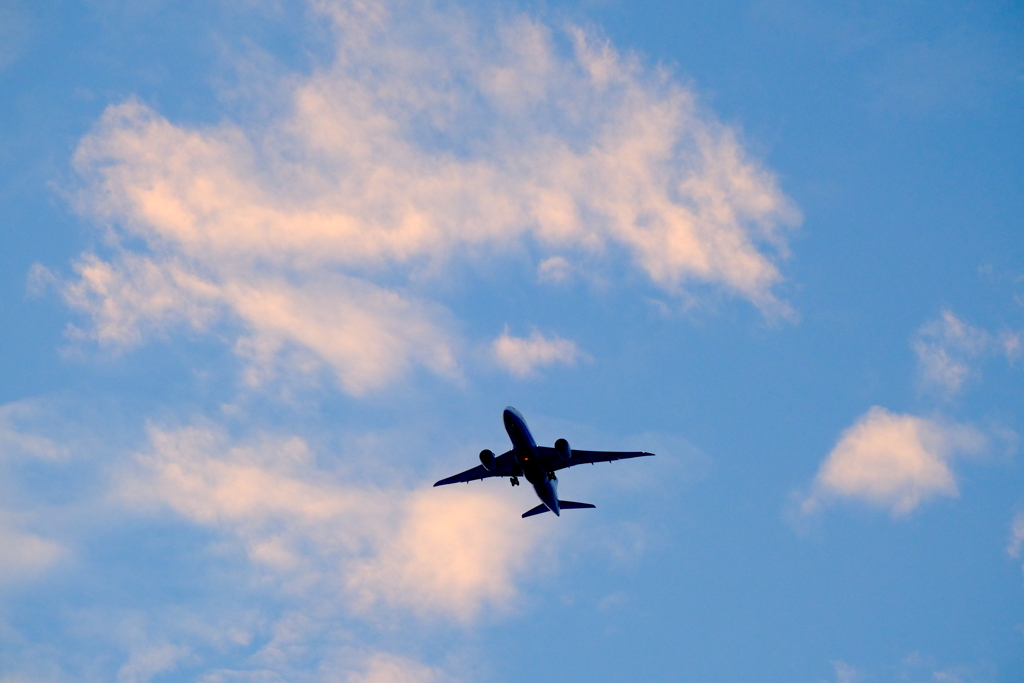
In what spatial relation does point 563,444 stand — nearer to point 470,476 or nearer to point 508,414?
point 508,414

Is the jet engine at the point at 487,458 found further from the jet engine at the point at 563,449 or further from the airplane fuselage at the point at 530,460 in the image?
the jet engine at the point at 563,449

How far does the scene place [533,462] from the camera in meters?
71.4

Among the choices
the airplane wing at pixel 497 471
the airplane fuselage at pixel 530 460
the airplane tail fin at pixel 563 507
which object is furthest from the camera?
the airplane tail fin at pixel 563 507

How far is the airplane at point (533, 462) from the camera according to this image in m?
68.1

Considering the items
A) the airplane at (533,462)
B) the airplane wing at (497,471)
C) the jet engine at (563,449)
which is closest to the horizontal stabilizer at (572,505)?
the airplane at (533,462)

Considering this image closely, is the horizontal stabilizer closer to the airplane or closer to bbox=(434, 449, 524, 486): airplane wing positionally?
the airplane

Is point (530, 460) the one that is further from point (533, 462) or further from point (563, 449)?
point (563, 449)

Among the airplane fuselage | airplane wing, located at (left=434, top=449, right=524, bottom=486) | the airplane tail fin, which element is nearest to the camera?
the airplane fuselage

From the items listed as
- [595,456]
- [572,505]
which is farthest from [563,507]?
[595,456]

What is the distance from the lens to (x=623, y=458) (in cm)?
7694

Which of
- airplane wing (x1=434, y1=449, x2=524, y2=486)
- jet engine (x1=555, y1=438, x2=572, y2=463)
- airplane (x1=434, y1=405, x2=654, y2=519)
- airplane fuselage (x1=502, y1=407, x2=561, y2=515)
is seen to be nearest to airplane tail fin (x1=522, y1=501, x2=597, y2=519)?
airplane (x1=434, y1=405, x2=654, y2=519)

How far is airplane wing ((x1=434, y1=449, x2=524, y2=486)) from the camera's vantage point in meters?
76.6

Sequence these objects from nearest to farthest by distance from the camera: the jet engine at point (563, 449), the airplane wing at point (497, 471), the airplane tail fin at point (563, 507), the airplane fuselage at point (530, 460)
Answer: the airplane fuselage at point (530, 460), the jet engine at point (563, 449), the airplane wing at point (497, 471), the airplane tail fin at point (563, 507)

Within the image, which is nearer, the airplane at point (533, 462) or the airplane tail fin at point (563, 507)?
the airplane at point (533, 462)
